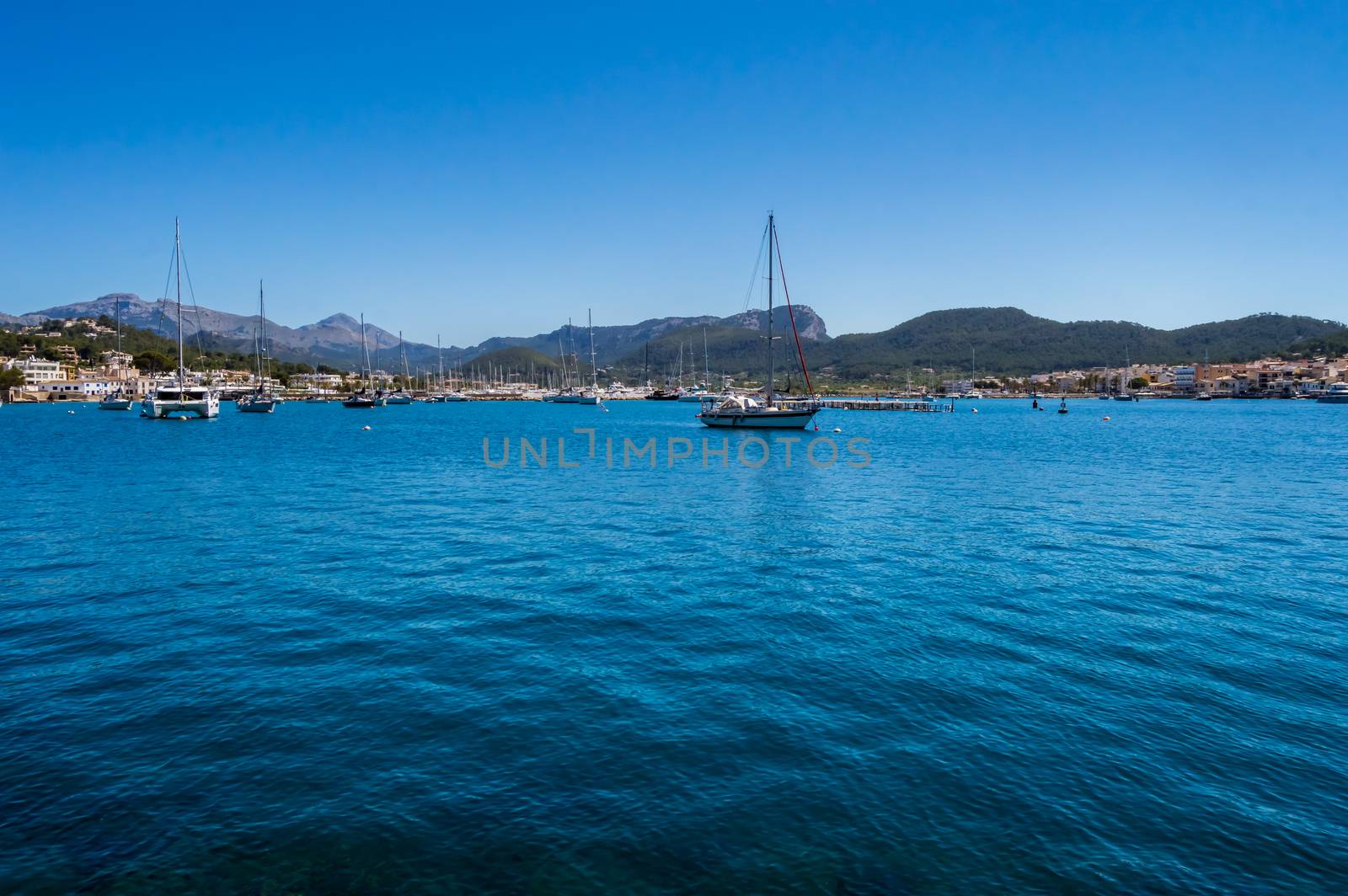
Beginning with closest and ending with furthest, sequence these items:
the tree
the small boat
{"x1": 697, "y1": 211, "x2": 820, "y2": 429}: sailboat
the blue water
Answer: the blue water < {"x1": 697, "y1": 211, "x2": 820, "y2": 429}: sailboat < the small boat < the tree

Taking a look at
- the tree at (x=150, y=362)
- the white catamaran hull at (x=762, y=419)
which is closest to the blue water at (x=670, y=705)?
the white catamaran hull at (x=762, y=419)

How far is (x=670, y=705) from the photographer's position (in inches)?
464

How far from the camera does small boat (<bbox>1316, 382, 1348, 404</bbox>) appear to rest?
18450 centimetres

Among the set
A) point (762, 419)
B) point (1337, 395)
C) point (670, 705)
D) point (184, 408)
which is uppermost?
point (184, 408)

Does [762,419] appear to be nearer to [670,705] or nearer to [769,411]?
[769,411]

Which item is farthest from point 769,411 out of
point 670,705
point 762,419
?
point 670,705

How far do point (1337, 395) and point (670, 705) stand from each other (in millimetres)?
240125

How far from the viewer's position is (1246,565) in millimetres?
20906

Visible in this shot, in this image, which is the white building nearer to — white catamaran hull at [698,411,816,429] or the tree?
the tree

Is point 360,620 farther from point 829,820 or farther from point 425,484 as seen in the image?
point 425,484

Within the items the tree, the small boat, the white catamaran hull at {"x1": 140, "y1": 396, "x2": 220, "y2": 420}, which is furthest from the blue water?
the small boat

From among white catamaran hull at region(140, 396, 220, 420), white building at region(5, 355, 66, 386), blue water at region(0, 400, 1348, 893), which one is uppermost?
white building at region(5, 355, 66, 386)

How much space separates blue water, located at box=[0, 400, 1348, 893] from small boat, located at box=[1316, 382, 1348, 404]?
691 ft

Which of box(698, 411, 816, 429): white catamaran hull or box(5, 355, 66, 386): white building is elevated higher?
box(5, 355, 66, 386): white building
